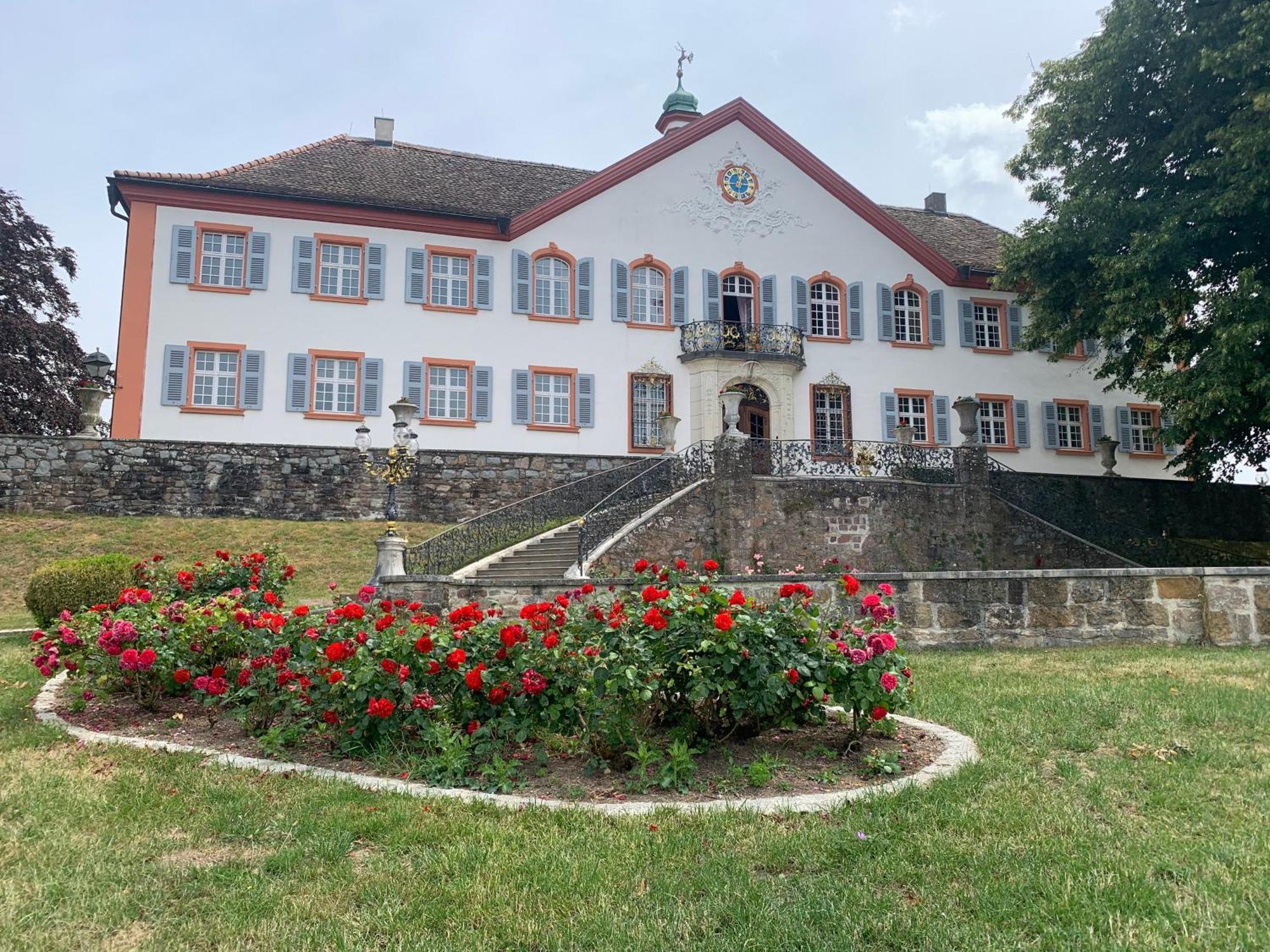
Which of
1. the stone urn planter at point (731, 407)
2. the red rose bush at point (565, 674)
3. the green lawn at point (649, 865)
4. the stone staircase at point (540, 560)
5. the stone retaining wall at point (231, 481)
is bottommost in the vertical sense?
the green lawn at point (649, 865)

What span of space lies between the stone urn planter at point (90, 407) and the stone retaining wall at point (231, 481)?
2.33 feet

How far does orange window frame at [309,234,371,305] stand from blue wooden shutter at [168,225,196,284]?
2671 mm

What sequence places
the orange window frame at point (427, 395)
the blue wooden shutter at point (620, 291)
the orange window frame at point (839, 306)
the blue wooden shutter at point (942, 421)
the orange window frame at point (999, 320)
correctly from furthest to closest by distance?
the orange window frame at point (999, 320) → the blue wooden shutter at point (942, 421) → the orange window frame at point (839, 306) → the blue wooden shutter at point (620, 291) → the orange window frame at point (427, 395)

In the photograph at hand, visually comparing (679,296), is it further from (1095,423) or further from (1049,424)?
(1095,423)

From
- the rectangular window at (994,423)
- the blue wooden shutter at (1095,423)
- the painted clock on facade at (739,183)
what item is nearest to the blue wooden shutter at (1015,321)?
the rectangular window at (994,423)

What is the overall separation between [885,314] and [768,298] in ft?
11.5

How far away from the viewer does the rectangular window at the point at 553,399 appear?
23.1 meters

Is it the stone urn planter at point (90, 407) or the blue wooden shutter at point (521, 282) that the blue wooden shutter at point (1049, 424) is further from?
the stone urn planter at point (90, 407)

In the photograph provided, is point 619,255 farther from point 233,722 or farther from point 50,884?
point 50,884

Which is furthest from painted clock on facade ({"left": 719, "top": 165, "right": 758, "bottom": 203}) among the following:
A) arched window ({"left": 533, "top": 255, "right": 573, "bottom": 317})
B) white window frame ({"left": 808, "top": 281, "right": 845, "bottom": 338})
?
arched window ({"left": 533, "top": 255, "right": 573, "bottom": 317})

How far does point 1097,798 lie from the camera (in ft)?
14.3

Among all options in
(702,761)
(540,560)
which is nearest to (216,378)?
(540,560)

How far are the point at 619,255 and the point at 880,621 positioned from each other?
19.9m

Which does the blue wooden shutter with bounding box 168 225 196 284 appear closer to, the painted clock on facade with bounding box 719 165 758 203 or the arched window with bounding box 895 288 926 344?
the painted clock on facade with bounding box 719 165 758 203
